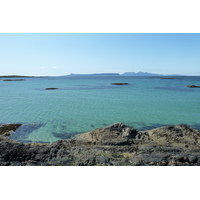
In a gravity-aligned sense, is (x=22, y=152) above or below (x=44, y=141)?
above

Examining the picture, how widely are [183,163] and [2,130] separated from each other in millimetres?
12596

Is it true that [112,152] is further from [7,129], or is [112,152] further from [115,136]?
[7,129]

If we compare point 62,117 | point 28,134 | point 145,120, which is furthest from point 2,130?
point 145,120

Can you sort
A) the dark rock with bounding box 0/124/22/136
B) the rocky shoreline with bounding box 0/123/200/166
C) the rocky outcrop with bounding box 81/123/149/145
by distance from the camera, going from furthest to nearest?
the dark rock with bounding box 0/124/22/136
the rocky outcrop with bounding box 81/123/149/145
the rocky shoreline with bounding box 0/123/200/166

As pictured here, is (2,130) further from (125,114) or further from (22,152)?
(125,114)

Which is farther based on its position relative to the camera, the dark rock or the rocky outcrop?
the dark rock

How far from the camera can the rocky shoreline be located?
702 centimetres

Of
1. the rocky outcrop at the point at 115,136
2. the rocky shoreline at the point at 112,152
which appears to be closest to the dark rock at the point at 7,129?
the rocky shoreline at the point at 112,152

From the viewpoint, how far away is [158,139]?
10.7 metres

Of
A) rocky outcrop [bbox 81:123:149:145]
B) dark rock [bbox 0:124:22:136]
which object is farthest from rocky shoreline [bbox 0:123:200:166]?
dark rock [bbox 0:124:22:136]

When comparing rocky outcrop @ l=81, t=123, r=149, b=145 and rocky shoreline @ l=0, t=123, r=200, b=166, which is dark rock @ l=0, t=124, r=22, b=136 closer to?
rocky shoreline @ l=0, t=123, r=200, b=166

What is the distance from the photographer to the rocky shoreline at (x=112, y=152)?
7.02 m

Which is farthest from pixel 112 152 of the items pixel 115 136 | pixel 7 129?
pixel 7 129

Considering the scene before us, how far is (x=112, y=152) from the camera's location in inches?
326
